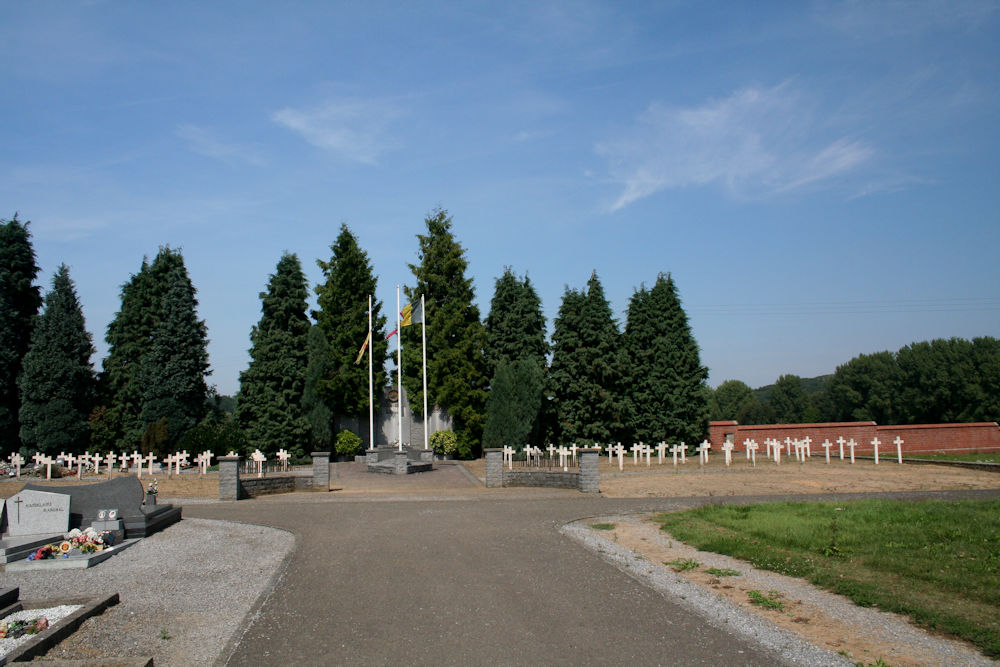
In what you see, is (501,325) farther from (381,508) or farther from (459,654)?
(459,654)

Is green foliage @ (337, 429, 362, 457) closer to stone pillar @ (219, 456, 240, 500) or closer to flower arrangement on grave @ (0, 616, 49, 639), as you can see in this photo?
stone pillar @ (219, 456, 240, 500)

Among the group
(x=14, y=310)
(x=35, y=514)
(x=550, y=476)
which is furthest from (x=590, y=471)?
(x=14, y=310)

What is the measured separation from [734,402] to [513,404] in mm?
79376

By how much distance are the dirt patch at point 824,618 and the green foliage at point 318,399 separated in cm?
2650

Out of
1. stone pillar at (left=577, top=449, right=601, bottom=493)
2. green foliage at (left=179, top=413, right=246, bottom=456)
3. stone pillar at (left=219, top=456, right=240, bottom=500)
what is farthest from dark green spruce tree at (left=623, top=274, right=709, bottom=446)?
stone pillar at (left=219, top=456, right=240, bottom=500)

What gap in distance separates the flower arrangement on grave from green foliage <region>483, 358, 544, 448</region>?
1047 inches

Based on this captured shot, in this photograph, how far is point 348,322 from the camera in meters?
36.6

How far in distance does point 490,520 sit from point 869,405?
63.5m

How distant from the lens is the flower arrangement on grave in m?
6.13

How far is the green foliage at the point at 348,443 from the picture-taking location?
1346 inches

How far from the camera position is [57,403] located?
33188 mm

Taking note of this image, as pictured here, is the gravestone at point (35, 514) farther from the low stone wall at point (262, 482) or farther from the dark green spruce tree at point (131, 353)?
the dark green spruce tree at point (131, 353)

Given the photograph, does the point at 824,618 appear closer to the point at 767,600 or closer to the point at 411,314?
the point at 767,600

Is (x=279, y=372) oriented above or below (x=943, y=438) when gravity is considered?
above
